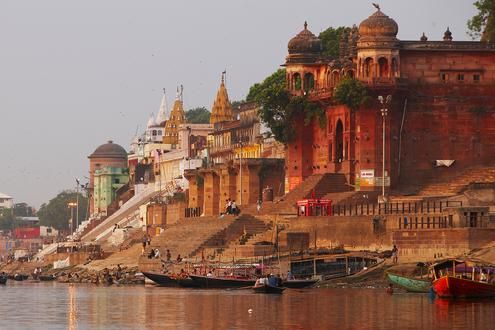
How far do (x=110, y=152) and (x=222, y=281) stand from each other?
105m

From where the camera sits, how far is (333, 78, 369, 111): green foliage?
90875 millimetres

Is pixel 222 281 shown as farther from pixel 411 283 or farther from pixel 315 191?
pixel 315 191

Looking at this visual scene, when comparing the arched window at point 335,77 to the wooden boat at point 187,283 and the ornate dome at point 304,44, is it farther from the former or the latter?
the wooden boat at point 187,283

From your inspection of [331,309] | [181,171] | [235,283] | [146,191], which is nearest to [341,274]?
[235,283]

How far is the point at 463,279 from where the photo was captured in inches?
2665

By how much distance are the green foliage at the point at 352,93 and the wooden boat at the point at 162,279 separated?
1238 cm

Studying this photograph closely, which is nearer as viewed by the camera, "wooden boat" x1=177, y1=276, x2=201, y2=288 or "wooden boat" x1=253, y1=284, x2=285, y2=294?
"wooden boat" x1=253, y1=284, x2=285, y2=294

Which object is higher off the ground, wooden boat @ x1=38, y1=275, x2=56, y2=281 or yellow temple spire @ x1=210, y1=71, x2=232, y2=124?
yellow temple spire @ x1=210, y1=71, x2=232, y2=124

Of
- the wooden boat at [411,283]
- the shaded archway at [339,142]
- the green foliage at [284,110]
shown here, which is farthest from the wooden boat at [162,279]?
the wooden boat at [411,283]

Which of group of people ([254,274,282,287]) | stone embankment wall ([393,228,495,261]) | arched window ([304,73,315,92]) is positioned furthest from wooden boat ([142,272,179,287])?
arched window ([304,73,315,92])

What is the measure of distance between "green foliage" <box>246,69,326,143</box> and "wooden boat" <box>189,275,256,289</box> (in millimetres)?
16639

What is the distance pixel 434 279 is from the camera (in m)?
70.6

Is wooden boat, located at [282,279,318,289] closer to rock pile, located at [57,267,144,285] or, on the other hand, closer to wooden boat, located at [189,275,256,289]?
wooden boat, located at [189,275,256,289]

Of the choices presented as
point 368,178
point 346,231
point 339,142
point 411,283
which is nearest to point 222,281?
Answer: point 346,231
